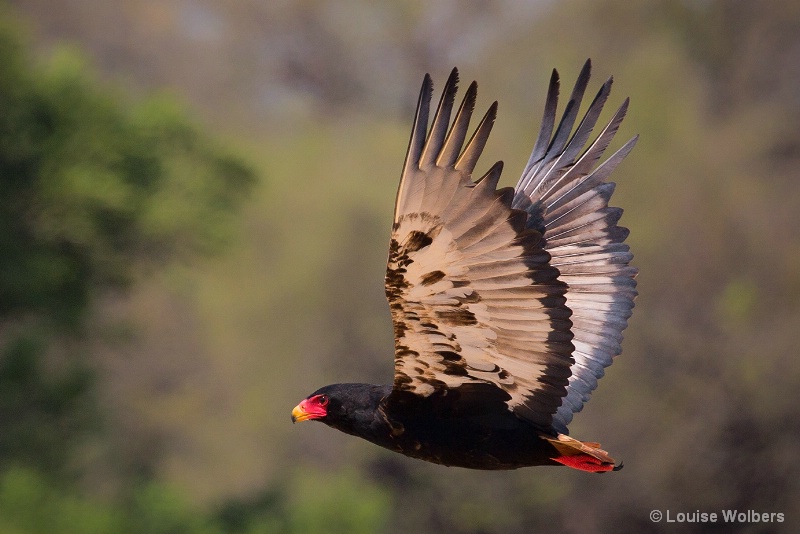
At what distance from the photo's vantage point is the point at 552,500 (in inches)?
674

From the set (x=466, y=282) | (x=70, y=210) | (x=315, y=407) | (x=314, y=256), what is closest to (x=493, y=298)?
(x=466, y=282)

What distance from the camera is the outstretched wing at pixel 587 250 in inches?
206

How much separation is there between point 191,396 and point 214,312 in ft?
6.57

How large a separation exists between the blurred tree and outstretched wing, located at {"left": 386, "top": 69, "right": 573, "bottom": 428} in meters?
13.1

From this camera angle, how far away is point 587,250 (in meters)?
5.29

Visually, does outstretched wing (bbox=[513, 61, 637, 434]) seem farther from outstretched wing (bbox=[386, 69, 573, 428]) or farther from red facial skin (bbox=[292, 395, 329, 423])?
red facial skin (bbox=[292, 395, 329, 423])

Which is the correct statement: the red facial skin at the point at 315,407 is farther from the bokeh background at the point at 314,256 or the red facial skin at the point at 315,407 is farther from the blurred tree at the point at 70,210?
the blurred tree at the point at 70,210

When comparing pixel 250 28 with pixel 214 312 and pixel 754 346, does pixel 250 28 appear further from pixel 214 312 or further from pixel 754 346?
pixel 754 346

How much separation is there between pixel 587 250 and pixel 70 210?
44.1ft

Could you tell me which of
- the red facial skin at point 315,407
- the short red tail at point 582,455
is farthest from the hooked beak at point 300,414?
the short red tail at point 582,455

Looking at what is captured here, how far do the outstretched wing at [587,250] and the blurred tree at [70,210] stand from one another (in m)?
12.5

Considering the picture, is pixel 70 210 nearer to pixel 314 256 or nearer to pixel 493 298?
pixel 314 256

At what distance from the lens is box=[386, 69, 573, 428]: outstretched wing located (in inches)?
164

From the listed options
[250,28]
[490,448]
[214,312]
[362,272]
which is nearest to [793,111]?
[362,272]
